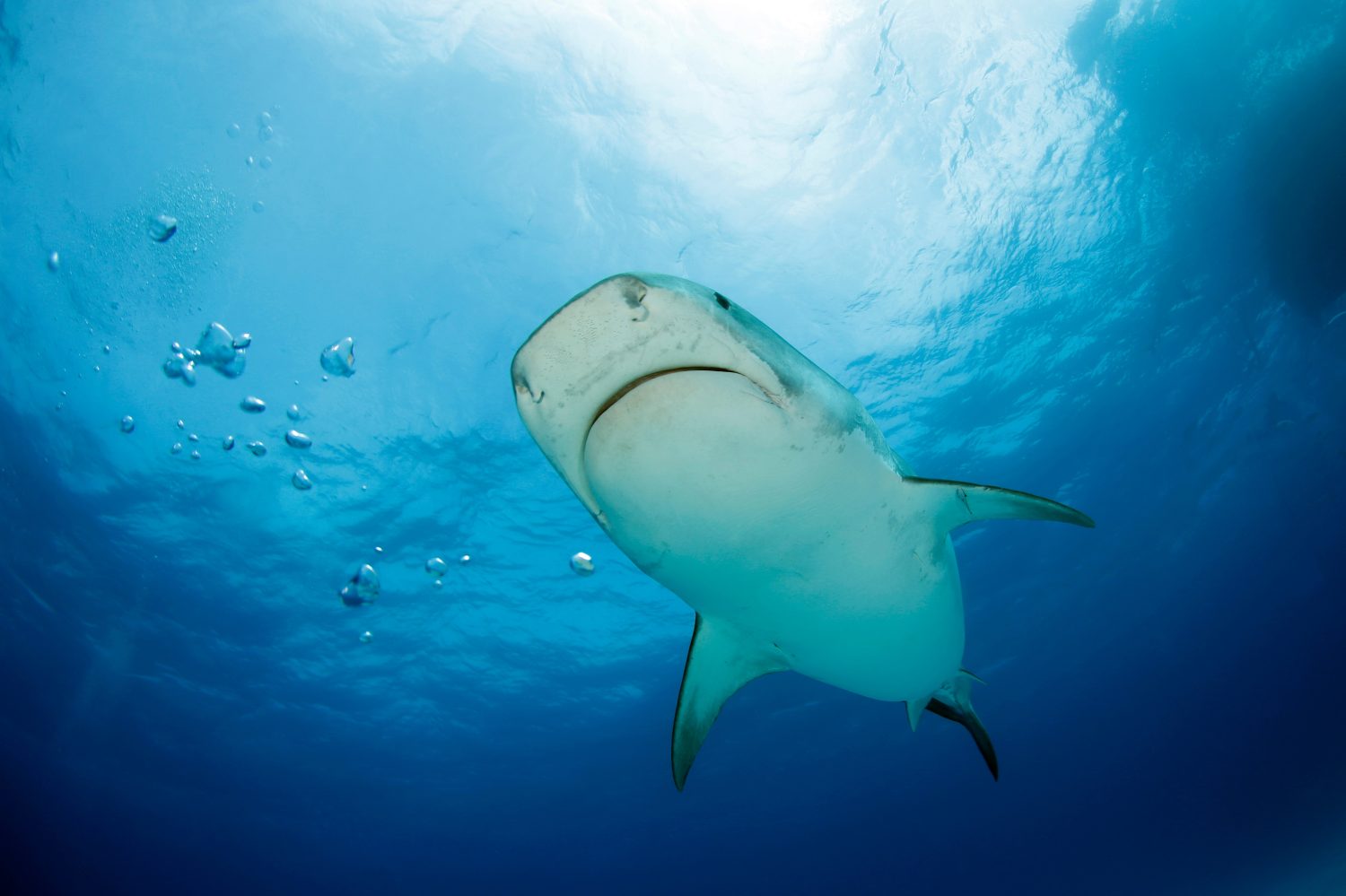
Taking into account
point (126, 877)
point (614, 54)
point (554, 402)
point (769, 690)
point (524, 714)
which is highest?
point (614, 54)

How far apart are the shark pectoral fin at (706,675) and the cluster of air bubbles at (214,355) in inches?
401

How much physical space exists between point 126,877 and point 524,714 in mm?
54116

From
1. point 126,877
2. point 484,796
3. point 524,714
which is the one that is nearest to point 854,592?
point 524,714

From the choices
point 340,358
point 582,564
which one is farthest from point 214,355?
point 582,564

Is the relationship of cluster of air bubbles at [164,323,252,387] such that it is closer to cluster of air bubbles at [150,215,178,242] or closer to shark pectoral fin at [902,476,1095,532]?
cluster of air bubbles at [150,215,178,242]

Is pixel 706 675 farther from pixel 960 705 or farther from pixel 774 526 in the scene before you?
pixel 960 705

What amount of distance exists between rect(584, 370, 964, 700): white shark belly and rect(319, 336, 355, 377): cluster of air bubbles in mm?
9429

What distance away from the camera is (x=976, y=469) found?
1486cm

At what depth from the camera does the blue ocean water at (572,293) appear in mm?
8461

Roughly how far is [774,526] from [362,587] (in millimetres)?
15461

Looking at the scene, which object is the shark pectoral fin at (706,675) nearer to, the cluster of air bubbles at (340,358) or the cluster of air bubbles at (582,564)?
the cluster of air bubbles at (340,358)

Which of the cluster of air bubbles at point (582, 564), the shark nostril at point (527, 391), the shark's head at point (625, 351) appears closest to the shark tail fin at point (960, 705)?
the shark's head at point (625, 351)

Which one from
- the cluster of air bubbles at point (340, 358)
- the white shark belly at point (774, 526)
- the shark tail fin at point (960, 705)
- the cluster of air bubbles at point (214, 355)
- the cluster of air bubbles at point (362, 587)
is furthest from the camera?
the cluster of air bubbles at point (362, 587)

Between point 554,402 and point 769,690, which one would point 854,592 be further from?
point 769,690
